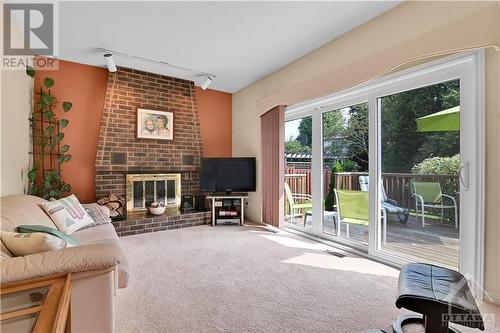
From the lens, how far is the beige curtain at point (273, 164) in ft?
12.9

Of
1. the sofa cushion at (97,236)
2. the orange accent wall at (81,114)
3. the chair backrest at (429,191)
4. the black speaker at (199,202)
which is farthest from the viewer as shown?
the black speaker at (199,202)

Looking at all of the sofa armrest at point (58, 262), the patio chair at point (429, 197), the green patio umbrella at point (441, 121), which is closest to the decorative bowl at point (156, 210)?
the sofa armrest at point (58, 262)

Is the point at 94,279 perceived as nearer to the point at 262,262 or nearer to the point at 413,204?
the point at 262,262

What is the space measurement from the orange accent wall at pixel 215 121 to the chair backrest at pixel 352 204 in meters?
2.56

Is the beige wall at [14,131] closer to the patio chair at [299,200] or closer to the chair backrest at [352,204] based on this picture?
the patio chair at [299,200]

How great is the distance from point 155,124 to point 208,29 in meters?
2.09

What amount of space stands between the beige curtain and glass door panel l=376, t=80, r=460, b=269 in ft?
4.92

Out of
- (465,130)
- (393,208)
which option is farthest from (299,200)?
(465,130)

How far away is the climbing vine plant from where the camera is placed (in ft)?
10.4

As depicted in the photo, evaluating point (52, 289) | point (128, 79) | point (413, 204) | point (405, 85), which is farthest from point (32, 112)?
point (413, 204)

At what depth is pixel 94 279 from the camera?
1.24m

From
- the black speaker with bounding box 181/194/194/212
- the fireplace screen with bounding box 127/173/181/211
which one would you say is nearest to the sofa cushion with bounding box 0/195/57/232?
the fireplace screen with bounding box 127/173/181/211

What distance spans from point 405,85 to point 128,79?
3891 mm

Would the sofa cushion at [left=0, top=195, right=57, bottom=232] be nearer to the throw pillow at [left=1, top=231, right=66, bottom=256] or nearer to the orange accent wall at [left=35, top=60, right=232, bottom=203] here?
the throw pillow at [left=1, top=231, right=66, bottom=256]
